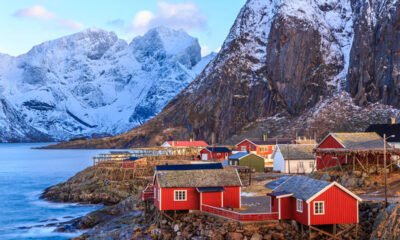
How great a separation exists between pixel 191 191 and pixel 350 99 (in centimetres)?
13586

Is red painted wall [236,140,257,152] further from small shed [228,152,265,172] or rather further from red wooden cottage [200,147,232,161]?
small shed [228,152,265,172]

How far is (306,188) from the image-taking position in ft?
132

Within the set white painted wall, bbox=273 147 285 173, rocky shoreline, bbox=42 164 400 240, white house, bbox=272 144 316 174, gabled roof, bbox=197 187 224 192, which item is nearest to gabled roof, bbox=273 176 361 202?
rocky shoreline, bbox=42 164 400 240

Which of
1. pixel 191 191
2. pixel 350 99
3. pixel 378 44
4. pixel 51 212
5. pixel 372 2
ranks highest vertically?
pixel 372 2

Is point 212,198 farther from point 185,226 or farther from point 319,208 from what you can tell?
point 319,208

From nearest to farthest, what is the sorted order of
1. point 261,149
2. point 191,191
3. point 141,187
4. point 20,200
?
point 191,191 < point 141,187 < point 20,200 < point 261,149

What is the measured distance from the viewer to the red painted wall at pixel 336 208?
38.6 m

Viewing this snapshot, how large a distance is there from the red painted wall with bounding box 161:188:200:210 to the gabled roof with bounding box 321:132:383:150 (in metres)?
19.7

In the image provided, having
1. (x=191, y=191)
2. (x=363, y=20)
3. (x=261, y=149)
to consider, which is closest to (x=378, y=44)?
(x=363, y=20)

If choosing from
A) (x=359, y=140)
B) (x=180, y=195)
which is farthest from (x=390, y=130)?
(x=180, y=195)

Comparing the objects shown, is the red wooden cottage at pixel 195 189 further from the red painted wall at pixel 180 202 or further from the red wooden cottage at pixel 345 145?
the red wooden cottage at pixel 345 145

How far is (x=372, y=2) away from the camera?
614ft

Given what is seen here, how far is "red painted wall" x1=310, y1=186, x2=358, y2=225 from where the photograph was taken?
3862 cm

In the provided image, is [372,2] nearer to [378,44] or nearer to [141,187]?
[378,44]
